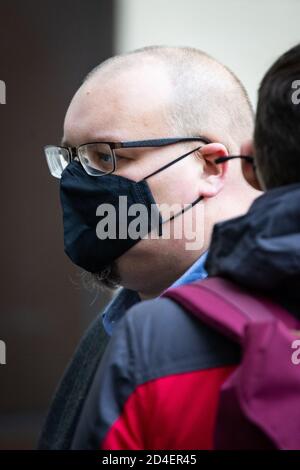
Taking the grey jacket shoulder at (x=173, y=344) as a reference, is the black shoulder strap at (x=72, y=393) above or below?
below

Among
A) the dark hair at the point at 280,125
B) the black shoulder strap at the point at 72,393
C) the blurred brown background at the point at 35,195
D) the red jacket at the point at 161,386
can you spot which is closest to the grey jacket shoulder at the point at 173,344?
the red jacket at the point at 161,386

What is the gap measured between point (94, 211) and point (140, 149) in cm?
19

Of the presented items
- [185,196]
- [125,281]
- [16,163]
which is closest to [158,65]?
[185,196]

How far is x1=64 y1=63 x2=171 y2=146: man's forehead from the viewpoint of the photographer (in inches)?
75.4

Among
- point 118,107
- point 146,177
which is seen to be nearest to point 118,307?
point 146,177

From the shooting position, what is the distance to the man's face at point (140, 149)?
1.90 m

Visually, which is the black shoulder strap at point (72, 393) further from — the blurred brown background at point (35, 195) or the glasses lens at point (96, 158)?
the blurred brown background at point (35, 195)

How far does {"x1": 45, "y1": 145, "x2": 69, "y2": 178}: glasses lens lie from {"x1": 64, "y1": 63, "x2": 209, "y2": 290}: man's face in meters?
0.10

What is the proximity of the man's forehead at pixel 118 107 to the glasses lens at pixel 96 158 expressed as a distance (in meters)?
0.02

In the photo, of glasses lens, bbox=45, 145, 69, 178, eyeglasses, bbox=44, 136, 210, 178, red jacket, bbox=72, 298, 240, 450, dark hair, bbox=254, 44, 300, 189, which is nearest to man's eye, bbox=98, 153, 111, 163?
eyeglasses, bbox=44, 136, 210, 178

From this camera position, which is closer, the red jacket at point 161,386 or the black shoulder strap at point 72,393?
the red jacket at point 161,386

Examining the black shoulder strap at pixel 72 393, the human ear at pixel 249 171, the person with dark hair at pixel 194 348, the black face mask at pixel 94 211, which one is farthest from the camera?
the black face mask at pixel 94 211

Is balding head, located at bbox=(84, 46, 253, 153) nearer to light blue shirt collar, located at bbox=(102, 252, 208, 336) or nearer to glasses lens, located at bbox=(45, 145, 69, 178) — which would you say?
glasses lens, located at bbox=(45, 145, 69, 178)

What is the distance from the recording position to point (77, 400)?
70.9 inches
